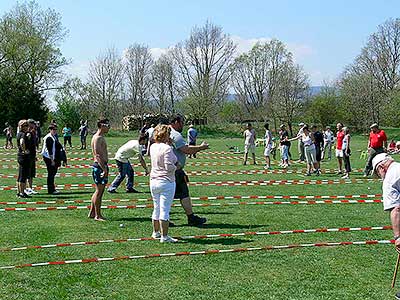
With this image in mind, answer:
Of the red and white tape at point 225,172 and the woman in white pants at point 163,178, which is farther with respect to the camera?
the red and white tape at point 225,172

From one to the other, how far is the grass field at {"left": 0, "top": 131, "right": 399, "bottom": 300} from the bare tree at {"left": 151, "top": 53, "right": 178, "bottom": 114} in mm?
62108

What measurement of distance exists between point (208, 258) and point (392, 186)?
9.23 ft

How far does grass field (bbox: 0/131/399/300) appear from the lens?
6113 millimetres

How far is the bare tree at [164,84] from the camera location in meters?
73.8

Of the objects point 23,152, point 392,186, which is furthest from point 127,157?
point 392,186

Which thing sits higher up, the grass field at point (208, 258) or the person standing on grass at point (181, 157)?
the person standing on grass at point (181, 157)

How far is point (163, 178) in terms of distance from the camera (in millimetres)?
8203

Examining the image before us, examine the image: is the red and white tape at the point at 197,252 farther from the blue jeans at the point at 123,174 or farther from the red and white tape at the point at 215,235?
the blue jeans at the point at 123,174

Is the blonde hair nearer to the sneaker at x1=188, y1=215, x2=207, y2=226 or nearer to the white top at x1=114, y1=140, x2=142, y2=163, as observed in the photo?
the sneaker at x1=188, y1=215, x2=207, y2=226

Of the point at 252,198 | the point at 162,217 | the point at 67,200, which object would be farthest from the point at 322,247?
the point at 67,200

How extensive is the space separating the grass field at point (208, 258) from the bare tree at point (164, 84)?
62108 mm

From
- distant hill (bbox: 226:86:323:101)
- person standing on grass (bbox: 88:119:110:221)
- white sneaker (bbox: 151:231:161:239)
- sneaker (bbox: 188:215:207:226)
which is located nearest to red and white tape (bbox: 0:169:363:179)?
person standing on grass (bbox: 88:119:110:221)

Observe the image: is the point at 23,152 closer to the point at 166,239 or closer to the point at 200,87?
the point at 166,239

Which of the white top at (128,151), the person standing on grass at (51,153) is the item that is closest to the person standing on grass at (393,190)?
the white top at (128,151)
